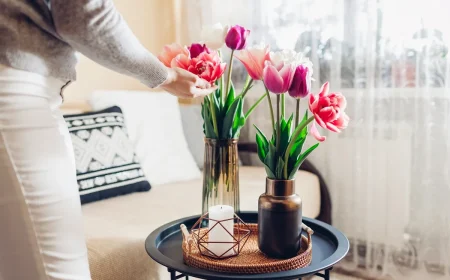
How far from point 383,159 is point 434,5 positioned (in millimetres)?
653

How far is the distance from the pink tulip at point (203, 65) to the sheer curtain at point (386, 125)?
106 cm

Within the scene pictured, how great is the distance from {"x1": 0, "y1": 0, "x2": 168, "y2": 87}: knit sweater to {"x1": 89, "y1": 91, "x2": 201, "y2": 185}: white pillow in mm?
1215

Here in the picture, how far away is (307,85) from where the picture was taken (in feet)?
3.27

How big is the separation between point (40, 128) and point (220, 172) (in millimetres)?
471

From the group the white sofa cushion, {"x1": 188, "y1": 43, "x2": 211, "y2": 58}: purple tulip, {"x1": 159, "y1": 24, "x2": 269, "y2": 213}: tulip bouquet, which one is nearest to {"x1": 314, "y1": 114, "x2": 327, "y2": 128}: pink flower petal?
{"x1": 159, "y1": 24, "x2": 269, "y2": 213}: tulip bouquet

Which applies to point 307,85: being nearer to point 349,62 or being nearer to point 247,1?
point 349,62

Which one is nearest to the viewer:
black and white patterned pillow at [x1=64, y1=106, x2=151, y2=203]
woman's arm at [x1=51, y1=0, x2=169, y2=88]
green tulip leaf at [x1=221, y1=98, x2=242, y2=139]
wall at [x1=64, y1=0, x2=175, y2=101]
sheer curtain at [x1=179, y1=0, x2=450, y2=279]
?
woman's arm at [x1=51, y1=0, x2=169, y2=88]

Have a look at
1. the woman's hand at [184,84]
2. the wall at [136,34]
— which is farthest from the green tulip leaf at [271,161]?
the wall at [136,34]

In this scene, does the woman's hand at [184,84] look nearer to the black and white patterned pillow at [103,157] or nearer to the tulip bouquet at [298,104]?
the tulip bouquet at [298,104]

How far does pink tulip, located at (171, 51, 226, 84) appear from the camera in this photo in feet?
3.56

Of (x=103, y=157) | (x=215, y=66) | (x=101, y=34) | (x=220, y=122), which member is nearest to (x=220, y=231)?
(x=220, y=122)

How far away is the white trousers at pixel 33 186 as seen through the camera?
2.59 ft

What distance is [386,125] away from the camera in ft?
6.55

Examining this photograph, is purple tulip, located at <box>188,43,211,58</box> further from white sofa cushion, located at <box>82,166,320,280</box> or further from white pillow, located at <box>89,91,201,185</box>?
white pillow, located at <box>89,91,201,185</box>
